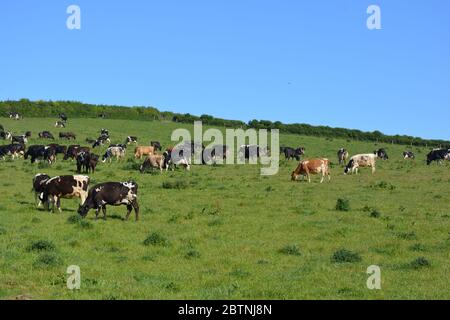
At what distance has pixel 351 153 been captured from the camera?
2485 inches

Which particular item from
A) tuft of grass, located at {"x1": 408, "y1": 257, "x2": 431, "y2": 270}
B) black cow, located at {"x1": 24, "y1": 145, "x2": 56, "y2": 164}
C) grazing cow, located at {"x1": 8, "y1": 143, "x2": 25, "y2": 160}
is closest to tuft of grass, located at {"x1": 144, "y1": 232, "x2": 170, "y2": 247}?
tuft of grass, located at {"x1": 408, "y1": 257, "x2": 431, "y2": 270}

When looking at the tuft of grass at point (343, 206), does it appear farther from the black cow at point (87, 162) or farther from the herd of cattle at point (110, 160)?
the black cow at point (87, 162)

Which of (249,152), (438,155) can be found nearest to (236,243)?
(249,152)

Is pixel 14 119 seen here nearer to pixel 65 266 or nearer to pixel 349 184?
pixel 349 184

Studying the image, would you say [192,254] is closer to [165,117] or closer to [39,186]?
[39,186]

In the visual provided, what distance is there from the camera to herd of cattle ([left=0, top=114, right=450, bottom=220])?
2256 centimetres

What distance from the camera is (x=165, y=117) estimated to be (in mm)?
94625

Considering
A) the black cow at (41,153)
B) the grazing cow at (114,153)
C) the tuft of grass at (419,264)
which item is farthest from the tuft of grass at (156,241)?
the grazing cow at (114,153)

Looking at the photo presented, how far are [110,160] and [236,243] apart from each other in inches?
1165

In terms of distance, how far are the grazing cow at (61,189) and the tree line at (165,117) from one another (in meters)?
64.2

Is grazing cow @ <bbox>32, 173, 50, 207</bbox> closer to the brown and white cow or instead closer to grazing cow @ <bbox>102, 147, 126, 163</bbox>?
the brown and white cow

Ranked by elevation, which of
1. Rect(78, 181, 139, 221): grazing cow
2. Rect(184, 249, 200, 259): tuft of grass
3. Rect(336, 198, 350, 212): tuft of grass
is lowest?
Rect(184, 249, 200, 259): tuft of grass

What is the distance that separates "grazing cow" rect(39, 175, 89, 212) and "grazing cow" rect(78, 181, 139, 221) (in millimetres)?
2025
